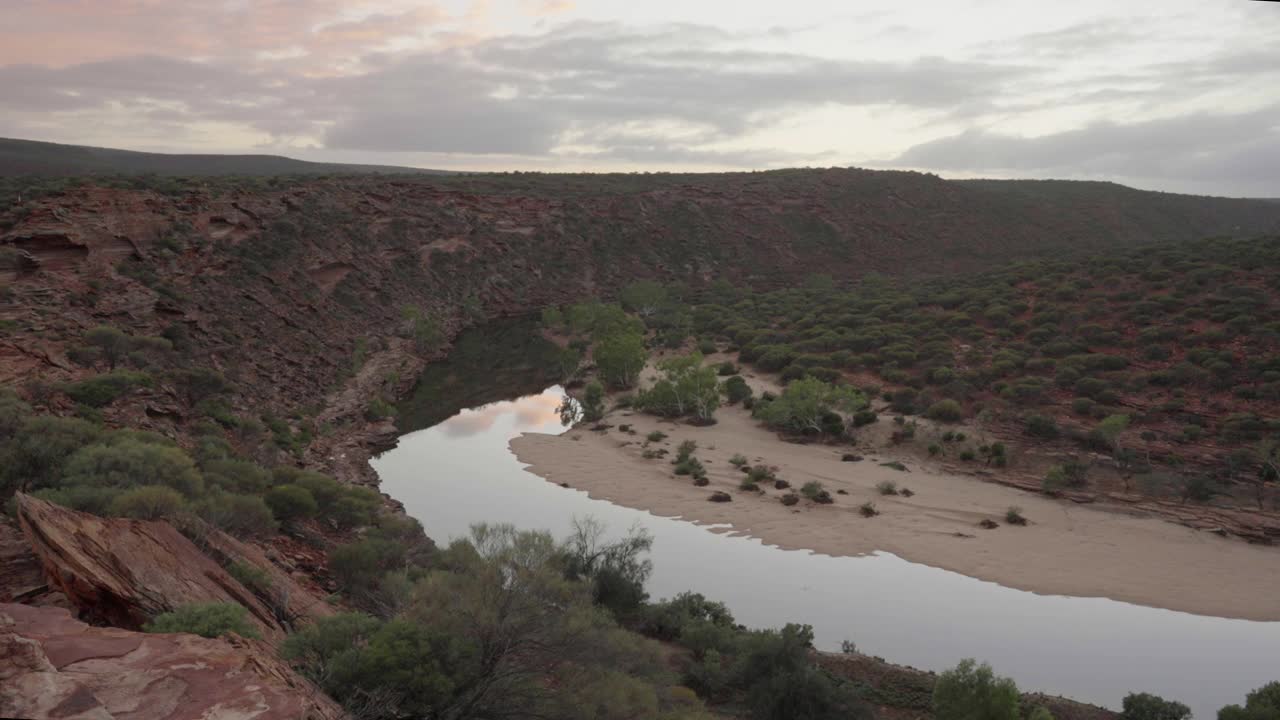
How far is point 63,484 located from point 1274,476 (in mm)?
28794

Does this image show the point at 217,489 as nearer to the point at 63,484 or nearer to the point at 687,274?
the point at 63,484

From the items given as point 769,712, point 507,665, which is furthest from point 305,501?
point 769,712

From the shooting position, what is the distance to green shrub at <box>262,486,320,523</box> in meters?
15.6

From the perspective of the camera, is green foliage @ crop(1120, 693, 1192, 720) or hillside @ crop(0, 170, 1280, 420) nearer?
green foliage @ crop(1120, 693, 1192, 720)

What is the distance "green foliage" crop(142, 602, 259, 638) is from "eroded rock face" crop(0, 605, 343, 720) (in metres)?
0.59

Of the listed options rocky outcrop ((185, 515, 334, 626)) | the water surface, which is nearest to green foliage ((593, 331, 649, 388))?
the water surface

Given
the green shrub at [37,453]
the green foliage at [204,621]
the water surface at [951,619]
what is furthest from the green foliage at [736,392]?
the green foliage at [204,621]

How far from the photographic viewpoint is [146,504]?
9.66 m

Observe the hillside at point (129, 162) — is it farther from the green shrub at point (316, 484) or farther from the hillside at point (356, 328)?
the green shrub at point (316, 484)

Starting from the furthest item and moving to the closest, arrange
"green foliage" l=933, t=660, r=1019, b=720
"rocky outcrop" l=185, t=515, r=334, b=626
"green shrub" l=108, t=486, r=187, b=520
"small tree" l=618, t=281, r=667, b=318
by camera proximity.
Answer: "small tree" l=618, t=281, r=667, b=318
"green foliage" l=933, t=660, r=1019, b=720
"rocky outcrop" l=185, t=515, r=334, b=626
"green shrub" l=108, t=486, r=187, b=520

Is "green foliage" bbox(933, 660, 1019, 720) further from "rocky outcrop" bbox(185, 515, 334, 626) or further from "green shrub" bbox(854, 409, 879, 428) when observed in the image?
"green shrub" bbox(854, 409, 879, 428)

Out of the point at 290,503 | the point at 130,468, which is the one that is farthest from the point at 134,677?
the point at 290,503

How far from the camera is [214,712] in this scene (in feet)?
→ 17.3

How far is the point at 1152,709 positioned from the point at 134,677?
A: 14074mm
